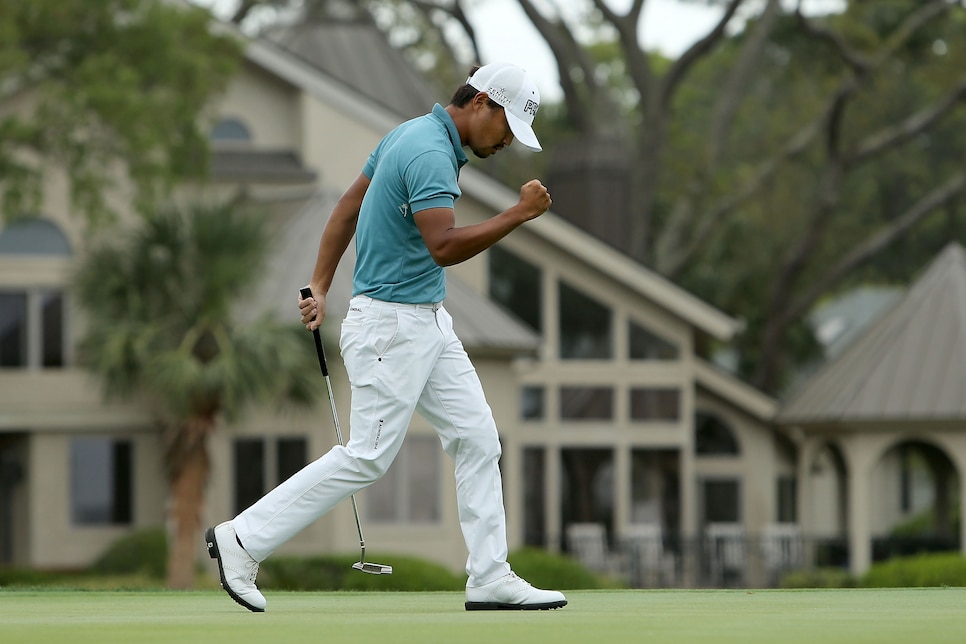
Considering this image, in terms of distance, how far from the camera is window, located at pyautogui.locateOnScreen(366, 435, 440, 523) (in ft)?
82.5

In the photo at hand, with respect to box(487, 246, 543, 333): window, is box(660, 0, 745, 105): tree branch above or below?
above

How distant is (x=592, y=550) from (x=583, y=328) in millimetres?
3967

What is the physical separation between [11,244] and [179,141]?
4.34 m

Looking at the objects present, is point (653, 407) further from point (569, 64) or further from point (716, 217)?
point (569, 64)

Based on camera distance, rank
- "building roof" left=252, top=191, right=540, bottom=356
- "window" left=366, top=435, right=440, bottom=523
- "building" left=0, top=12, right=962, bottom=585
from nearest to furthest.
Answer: "building roof" left=252, top=191, right=540, bottom=356
"window" left=366, top=435, right=440, bottom=523
"building" left=0, top=12, right=962, bottom=585

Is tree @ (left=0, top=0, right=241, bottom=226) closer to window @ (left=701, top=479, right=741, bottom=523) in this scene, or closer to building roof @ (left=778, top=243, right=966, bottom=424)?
building roof @ (left=778, top=243, right=966, bottom=424)

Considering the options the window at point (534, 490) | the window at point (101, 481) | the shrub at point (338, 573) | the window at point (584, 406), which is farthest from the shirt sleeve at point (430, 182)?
the window at point (584, 406)

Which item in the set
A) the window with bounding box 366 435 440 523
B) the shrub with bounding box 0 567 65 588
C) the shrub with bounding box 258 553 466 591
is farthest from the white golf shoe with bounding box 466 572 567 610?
the window with bounding box 366 435 440 523

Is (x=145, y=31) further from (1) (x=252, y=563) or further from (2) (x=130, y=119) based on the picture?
(1) (x=252, y=563)

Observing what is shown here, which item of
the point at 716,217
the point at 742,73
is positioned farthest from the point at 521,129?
the point at 742,73

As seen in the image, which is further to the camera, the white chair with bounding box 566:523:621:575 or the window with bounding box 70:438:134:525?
the white chair with bounding box 566:523:621:575

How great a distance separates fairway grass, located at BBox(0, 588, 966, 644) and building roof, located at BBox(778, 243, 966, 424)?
2013 centimetres

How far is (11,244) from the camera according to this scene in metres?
26.4

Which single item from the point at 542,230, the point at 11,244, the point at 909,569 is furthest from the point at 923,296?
the point at 11,244
